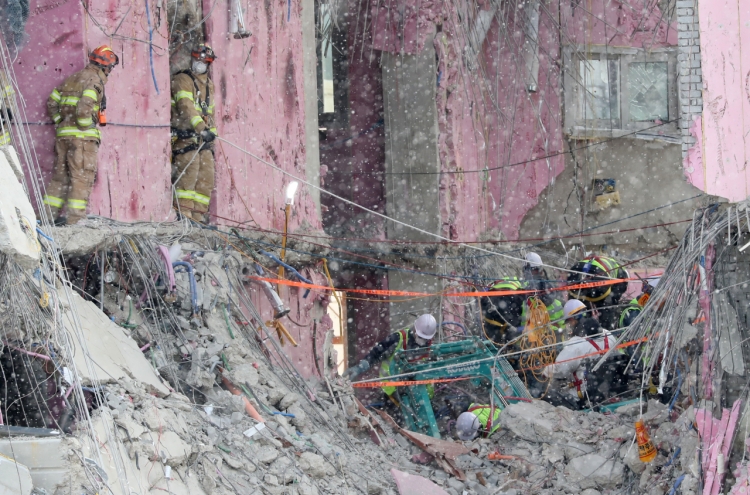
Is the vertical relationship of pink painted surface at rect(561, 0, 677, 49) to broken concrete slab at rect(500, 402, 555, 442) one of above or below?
above

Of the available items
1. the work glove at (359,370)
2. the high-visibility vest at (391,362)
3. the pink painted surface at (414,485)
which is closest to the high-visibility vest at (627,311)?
the high-visibility vest at (391,362)

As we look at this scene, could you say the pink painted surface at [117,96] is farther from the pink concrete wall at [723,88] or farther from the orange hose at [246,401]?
the pink concrete wall at [723,88]

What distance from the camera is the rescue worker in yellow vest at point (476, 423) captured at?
11398 millimetres

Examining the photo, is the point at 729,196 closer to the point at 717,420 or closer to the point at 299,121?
the point at 717,420

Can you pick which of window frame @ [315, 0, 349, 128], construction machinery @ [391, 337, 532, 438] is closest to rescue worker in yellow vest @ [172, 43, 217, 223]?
construction machinery @ [391, 337, 532, 438]

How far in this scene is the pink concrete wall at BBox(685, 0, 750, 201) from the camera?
7.91 metres

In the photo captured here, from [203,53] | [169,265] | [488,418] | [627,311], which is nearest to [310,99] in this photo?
[203,53]

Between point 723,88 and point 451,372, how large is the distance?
501 cm

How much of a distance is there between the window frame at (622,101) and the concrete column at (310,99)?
194 inches

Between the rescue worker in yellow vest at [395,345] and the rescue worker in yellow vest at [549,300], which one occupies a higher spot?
the rescue worker in yellow vest at [549,300]

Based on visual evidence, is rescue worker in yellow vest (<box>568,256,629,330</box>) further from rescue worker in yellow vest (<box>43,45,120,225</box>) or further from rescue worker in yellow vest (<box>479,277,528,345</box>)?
rescue worker in yellow vest (<box>43,45,120,225</box>)

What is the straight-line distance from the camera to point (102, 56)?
973 cm

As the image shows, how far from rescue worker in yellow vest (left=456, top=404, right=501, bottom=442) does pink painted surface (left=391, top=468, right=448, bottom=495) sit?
5.72ft

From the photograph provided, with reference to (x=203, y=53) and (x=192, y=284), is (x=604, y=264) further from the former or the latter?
(x=192, y=284)
